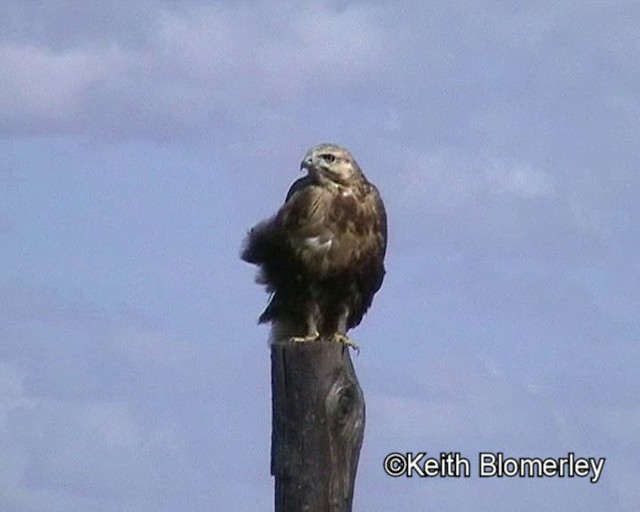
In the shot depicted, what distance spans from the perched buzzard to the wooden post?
377 cm

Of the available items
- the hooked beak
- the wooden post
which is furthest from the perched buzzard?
the wooden post

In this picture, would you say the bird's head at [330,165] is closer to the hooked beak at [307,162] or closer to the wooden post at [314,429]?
the hooked beak at [307,162]

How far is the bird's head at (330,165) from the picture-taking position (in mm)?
11242

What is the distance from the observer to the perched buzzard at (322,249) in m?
11.1

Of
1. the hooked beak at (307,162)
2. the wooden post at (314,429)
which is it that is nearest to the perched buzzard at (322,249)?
the hooked beak at (307,162)

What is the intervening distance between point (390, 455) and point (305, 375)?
76.1 inches

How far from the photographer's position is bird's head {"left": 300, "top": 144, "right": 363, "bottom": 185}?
11.2 m

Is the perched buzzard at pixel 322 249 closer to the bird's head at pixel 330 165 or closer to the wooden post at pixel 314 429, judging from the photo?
the bird's head at pixel 330 165

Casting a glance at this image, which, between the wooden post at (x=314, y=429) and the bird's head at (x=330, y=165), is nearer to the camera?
the wooden post at (x=314, y=429)

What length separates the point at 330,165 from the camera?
11.3 meters

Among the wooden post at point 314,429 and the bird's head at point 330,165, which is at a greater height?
the bird's head at point 330,165

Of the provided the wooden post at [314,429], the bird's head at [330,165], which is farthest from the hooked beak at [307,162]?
the wooden post at [314,429]

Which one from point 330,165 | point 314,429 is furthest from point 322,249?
point 314,429

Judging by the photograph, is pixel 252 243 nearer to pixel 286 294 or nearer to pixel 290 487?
pixel 286 294
